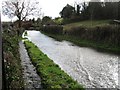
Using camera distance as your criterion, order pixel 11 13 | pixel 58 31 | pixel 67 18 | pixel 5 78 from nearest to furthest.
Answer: pixel 5 78
pixel 11 13
pixel 58 31
pixel 67 18

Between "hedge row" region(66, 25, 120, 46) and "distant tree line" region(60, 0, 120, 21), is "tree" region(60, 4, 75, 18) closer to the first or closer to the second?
"distant tree line" region(60, 0, 120, 21)

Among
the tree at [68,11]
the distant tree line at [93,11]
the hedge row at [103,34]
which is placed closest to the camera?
the hedge row at [103,34]

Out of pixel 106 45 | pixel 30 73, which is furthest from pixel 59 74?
pixel 106 45

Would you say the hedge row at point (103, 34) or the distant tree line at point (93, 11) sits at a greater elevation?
the distant tree line at point (93, 11)

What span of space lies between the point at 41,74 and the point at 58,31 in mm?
37327

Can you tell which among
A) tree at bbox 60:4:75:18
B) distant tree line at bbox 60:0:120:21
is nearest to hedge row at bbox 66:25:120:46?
distant tree line at bbox 60:0:120:21

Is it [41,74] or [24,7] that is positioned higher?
[24,7]

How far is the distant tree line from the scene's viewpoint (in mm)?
46369

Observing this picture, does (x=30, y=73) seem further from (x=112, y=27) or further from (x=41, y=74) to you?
(x=112, y=27)

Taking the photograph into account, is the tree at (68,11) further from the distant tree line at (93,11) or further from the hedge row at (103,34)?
the hedge row at (103,34)

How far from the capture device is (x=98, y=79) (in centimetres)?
1038

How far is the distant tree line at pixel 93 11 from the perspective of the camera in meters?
46.4

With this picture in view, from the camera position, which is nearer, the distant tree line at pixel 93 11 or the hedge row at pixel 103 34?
the hedge row at pixel 103 34

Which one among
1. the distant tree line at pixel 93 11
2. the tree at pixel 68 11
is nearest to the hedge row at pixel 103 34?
the distant tree line at pixel 93 11
